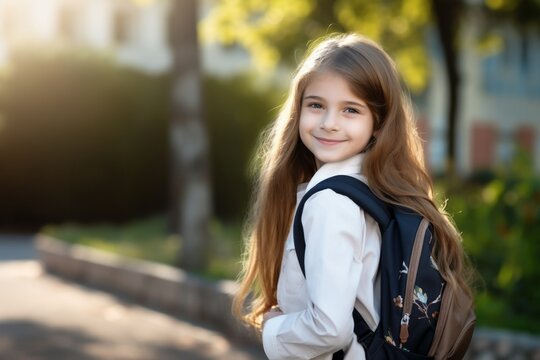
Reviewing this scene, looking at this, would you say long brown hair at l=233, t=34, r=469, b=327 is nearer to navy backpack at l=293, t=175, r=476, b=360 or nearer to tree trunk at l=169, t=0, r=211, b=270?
navy backpack at l=293, t=175, r=476, b=360

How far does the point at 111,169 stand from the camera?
22750 mm

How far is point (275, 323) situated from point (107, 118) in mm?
19943

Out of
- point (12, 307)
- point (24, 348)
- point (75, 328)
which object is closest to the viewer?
point (24, 348)

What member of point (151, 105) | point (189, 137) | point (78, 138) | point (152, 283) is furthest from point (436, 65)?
point (152, 283)

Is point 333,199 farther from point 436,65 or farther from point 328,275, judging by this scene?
point 436,65

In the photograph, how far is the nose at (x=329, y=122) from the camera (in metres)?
2.79

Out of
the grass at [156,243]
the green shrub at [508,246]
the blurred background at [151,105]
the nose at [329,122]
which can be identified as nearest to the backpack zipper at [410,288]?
the nose at [329,122]

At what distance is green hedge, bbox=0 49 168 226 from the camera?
849 inches

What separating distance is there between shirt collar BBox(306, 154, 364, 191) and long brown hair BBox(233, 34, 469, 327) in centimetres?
3

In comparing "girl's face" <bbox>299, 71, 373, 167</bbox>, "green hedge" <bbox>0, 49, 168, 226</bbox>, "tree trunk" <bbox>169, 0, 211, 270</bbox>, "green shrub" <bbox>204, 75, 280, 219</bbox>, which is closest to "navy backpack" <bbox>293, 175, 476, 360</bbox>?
"girl's face" <bbox>299, 71, 373, 167</bbox>

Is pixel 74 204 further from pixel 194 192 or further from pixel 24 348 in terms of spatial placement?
pixel 24 348

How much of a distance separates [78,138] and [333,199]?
20012mm

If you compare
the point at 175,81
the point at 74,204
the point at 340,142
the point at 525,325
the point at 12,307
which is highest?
the point at 340,142

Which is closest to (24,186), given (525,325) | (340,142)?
(525,325)
